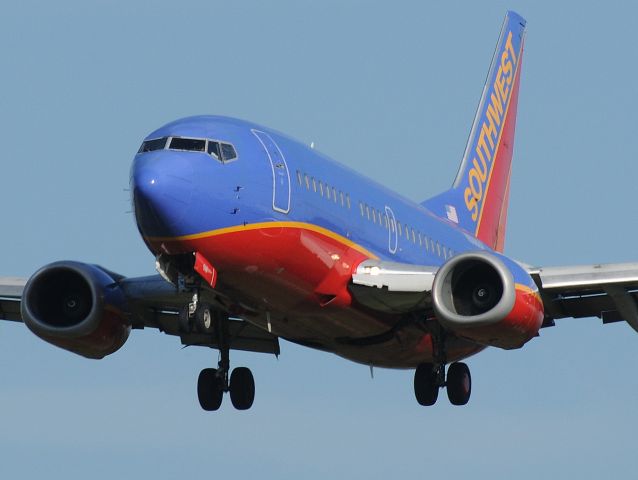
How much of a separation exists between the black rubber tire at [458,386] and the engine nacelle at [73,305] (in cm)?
739

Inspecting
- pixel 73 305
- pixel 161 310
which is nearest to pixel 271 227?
pixel 73 305

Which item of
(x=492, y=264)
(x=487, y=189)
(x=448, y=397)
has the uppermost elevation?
(x=487, y=189)

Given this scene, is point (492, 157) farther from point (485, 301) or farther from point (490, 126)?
point (485, 301)

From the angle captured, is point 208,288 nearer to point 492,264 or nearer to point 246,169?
point 246,169

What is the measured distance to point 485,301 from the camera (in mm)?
35219

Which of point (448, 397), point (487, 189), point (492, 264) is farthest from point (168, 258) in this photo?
point (487, 189)

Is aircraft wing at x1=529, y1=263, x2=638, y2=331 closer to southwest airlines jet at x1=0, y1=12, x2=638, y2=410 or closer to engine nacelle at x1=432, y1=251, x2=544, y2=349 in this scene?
southwest airlines jet at x1=0, y1=12, x2=638, y2=410

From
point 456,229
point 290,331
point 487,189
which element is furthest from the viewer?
point 487,189

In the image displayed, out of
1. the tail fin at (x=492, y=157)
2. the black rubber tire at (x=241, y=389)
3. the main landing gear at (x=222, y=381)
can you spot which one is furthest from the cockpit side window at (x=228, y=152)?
the tail fin at (x=492, y=157)

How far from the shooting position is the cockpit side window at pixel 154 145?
31622 mm

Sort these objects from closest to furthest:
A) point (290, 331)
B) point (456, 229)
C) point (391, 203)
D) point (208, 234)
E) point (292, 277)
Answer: point (208, 234) < point (292, 277) < point (290, 331) < point (391, 203) < point (456, 229)

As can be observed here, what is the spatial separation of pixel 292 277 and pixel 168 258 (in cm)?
288

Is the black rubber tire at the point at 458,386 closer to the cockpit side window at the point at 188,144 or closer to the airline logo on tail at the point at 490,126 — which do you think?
the airline logo on tail at the point at 490,126

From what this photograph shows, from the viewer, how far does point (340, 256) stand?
35062mm
